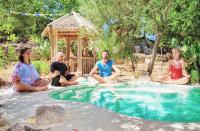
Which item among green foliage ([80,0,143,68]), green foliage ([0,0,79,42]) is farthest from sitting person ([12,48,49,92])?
green foliage ([0,0,79,42])

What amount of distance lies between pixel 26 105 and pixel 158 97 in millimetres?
4049

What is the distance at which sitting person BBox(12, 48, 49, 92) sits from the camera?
29.7 ft

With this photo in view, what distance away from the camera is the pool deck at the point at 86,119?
5.49m

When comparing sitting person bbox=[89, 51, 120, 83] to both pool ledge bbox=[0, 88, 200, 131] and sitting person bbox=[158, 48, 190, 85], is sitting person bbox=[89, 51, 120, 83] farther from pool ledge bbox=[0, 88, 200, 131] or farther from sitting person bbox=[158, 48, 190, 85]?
pool ledge bbox=[0, 88, 200, 131]

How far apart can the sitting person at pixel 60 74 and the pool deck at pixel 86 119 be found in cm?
297

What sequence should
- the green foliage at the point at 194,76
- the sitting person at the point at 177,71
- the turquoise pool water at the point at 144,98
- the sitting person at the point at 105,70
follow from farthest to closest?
the green foliage at the point at 194,76 → the sitting person at the point at 105,70 → the sitting person at the point at 177,71 → the turquoise pool water at the point at 144,98

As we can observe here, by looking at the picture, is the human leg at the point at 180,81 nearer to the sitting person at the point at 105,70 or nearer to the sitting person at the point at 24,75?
the sitting person at the point at 105,70

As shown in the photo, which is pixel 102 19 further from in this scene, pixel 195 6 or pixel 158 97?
pixel 158 97

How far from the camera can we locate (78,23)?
16312 millimetres

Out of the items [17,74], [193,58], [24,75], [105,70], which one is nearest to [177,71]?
[105,70]

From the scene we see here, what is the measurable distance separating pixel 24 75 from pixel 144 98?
131 inches

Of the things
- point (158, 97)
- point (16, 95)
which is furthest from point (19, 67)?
point (158, 97)

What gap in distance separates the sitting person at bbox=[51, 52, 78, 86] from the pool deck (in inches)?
117

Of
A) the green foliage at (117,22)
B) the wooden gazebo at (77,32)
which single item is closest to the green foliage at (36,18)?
the wooden gazebo at (77,32)
